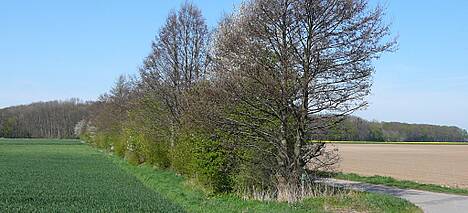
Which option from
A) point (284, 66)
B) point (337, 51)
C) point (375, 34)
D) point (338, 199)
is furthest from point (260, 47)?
point (338, 199)

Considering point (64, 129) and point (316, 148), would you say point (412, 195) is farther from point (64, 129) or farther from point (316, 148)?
point (64, 129)

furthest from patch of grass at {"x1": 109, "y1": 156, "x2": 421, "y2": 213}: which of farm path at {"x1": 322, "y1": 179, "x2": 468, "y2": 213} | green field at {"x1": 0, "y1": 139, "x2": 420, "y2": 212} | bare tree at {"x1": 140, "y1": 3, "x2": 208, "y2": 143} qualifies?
bare tree at {"x1": 140, "y1": 3, "x2": 208, "y2": 143}

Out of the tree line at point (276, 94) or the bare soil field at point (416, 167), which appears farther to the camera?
the bare soil field at point (416, 167)

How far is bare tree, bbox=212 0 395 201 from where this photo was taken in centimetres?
1744

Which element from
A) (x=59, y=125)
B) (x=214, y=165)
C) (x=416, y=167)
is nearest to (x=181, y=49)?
(x=214, y=165)

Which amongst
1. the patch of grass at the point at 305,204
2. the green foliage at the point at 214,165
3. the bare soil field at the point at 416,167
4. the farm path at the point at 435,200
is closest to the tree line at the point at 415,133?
the bare soil field at the point at 416,167

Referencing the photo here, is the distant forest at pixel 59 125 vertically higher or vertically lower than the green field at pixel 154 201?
higher

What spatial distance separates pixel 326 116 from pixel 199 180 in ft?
17.8

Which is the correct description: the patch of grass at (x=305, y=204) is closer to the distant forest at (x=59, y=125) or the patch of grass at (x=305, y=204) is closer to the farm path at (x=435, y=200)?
the farm path at (x=435, y=200)

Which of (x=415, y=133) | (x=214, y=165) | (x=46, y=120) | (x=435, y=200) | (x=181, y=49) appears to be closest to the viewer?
(x=435, y=200)

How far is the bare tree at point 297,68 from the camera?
687 inches

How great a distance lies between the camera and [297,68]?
17.7 meters

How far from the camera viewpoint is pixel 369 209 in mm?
14906

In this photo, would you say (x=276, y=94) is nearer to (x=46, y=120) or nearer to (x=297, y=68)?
(x=297, y=68)
